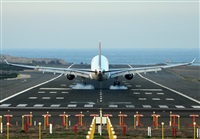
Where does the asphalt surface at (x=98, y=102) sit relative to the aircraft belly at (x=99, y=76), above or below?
below

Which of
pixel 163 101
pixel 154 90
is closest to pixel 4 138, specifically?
pixel 163 101

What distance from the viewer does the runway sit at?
50.5 meters

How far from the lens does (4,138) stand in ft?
98.5

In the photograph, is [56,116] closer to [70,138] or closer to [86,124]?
[86,124]

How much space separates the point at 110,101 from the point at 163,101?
6036mm

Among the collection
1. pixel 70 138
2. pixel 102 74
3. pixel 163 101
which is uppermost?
pixel 102 74

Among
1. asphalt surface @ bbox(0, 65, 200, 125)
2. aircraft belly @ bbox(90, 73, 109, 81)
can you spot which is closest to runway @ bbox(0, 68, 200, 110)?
asphalt surface @ bbox(0, 65, 200, 125)

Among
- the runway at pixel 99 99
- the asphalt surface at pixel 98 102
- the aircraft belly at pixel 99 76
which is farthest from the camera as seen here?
the aircraft belly at pixel 99 76

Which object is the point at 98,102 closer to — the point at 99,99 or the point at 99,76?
the point at 99,99

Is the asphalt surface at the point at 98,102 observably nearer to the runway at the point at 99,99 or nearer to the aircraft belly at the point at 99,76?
the runway at the point at 99,99

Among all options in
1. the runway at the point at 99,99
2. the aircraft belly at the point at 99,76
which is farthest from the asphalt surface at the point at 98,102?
the aircraft belly at the point at 99,76

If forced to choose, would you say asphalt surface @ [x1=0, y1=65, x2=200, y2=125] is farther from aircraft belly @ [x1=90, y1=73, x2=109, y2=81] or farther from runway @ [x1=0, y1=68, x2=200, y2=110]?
aircraft belly @ [x1=90, y1=73, x2=109, y2=81]

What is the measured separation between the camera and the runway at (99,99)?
50.5 meters

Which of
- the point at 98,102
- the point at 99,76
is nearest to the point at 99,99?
the point at 98,102
